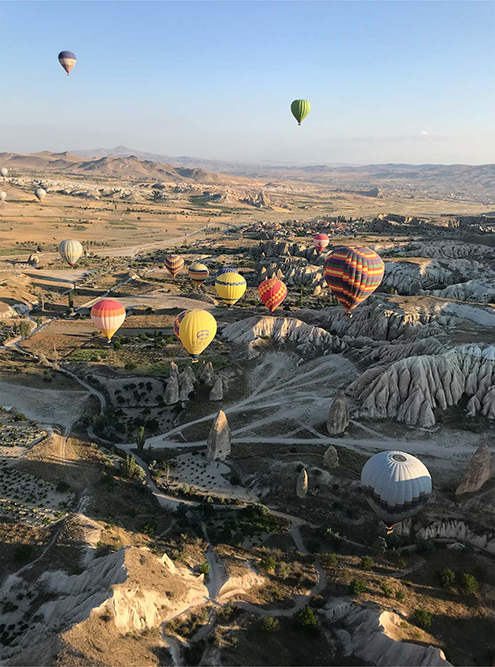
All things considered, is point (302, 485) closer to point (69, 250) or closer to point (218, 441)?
point (218, 441)

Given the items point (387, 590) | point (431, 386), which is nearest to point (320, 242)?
point (431, 386)

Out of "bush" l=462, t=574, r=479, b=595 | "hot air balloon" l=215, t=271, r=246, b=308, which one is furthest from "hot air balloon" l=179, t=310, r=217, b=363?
"bush" l=462, t=574, r=479, b=595

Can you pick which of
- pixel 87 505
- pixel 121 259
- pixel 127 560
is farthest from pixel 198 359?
pixel 121 259

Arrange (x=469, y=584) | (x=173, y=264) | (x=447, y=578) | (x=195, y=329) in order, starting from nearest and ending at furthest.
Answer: (x=469, y=584) → (x=447, y=578) → (x=195, y=329) → (x=173, y=264)

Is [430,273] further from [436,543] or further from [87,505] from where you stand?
[87,505]

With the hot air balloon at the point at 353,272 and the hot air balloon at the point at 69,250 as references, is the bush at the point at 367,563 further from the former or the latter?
the hot air balloon at the point at 69,250

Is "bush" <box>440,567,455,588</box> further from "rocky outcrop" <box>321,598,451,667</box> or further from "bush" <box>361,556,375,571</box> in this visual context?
"rocky outcrop" <box>321,598,451,667</box>

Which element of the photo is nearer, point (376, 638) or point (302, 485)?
point (376, 638)
